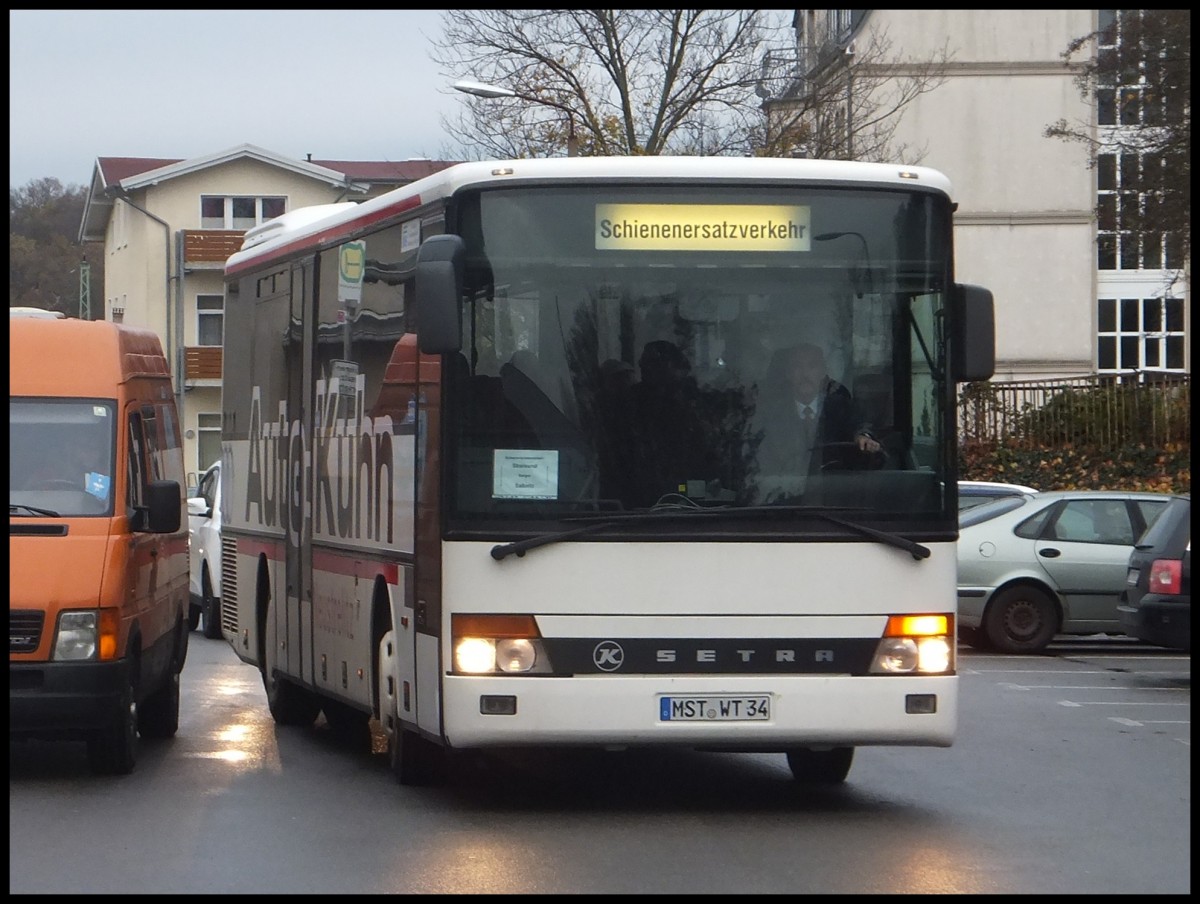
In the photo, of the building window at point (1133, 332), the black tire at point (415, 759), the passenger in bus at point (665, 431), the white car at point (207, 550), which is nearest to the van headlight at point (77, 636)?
the black tire at point (415, 759)

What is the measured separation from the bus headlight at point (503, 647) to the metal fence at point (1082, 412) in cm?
2632

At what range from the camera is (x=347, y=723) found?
14516 millimetres

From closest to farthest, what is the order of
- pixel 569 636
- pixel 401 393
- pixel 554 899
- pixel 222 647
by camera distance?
pixel 554 899, pixel 569 636, pixel 401 393, pixel 222 647

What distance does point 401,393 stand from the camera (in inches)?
418

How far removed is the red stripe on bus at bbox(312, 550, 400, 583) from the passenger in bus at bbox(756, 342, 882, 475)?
2.13 metres

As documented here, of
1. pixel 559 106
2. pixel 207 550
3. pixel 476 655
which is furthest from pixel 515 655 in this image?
pixel 559 106

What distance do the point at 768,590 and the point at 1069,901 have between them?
2.45m

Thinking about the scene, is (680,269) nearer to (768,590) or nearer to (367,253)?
(768,590)

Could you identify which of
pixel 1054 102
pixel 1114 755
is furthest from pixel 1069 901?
pixel 1054 102

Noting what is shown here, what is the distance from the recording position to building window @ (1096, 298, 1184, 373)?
174ft

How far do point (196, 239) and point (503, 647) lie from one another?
58.6 metres

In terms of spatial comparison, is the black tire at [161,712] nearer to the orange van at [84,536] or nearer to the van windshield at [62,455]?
the orange van at [84,536]

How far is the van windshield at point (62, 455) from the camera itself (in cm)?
1125

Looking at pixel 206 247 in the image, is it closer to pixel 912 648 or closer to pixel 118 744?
pixel 118 744
